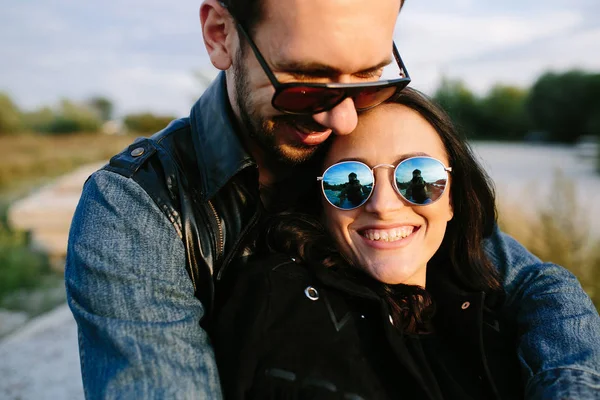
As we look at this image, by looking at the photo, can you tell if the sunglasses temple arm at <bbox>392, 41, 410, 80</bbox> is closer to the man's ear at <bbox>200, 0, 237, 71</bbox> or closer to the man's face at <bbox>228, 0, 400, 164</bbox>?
the man's face at <bbox>228, 0, 400, 164</bbox>

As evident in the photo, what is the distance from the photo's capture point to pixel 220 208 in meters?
2.06

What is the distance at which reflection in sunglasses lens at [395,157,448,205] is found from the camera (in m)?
2.01

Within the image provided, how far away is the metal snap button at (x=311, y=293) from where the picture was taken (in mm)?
1862

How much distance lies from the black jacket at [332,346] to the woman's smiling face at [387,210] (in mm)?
162

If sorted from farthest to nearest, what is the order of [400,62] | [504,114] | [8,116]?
[8,116] < [504,114] < [400,62]

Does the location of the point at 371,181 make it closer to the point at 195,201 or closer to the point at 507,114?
the point at 195,201

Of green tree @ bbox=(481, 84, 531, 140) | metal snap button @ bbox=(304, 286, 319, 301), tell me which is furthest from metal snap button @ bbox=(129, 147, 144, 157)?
green tree @ bbox=(481, 84, 531, 140)

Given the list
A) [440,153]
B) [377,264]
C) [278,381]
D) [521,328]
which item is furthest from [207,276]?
[521,328]

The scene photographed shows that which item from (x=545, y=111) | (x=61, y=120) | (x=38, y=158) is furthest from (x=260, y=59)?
(x=61, y=120)

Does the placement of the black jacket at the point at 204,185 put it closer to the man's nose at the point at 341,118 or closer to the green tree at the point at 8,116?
the man's nose at the point at 341,118

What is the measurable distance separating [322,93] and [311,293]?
0.67 m

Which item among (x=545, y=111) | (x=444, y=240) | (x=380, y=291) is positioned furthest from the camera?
(x=545, y=111)

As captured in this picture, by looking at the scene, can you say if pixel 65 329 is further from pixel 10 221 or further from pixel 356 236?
pixel 10 221

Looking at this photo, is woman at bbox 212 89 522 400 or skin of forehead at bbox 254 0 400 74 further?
skin of forehead at bbox 254 0 400 74
